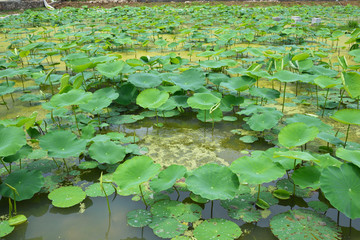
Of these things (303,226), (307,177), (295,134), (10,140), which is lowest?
(303,226)

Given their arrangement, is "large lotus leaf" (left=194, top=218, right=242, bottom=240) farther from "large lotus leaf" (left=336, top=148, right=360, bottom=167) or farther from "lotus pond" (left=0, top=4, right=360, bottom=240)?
"large lotus leaf" (left=336, top=148, right=360, bottom=167)

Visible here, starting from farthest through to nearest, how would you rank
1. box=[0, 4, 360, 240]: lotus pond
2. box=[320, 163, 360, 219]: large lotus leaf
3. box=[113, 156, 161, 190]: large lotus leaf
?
1. box=[113, 156, 161, 190]: large lotus leaf
2. box=[0, 4, 360, 240]: lotus pond
3. box=[320, 163, 360, 219]: large lotus leaf

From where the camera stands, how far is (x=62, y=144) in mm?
2064

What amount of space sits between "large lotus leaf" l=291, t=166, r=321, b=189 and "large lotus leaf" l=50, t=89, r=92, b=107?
5.60ft

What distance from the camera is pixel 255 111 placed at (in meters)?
2.71

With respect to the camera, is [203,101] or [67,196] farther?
[203,101]

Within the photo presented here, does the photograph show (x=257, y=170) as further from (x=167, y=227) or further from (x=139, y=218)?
(x=139, y=218)

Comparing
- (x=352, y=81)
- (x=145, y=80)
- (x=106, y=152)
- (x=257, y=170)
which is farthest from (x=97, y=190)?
(x=352, y=81)

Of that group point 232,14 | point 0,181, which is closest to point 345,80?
point 0,181

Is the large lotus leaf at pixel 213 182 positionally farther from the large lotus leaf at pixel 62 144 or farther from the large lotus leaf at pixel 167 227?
the large lotus leaf at pixel 62 144

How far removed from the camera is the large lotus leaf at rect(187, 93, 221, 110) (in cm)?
260

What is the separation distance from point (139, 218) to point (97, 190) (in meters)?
0.42

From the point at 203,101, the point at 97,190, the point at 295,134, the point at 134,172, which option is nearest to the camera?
the point at 134,172

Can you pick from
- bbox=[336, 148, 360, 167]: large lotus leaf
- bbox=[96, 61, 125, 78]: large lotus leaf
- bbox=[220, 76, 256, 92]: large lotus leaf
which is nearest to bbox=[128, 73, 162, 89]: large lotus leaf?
bbox=[96, 61, 125, 78]: large lotus leaf
